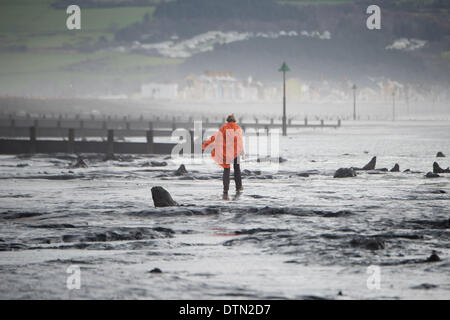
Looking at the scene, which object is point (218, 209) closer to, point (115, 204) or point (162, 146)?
point (115, 204)

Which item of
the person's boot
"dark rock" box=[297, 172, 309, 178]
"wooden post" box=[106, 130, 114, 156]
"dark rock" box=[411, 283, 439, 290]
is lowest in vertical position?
"dark rock" box=[297, 172, 309, 178]

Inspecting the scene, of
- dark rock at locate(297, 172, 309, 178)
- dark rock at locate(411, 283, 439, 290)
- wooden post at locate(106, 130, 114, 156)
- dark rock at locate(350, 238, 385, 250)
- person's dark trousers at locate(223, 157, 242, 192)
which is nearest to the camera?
dark rock at locate(411, 283, 439, 290)

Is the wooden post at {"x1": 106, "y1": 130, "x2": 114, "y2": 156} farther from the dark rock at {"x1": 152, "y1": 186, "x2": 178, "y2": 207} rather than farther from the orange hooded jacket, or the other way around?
the dark rock at {"x1": 152, "y1": 186, "x2": 178, "y2": 207}

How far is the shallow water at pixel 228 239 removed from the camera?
8.38 m

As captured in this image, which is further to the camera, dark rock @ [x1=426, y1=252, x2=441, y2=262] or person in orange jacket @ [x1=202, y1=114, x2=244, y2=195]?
person in orange jacket @ [x1=202, y1=114, x2=244, y2=195]

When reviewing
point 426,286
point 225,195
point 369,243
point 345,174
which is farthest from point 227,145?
point 426,286

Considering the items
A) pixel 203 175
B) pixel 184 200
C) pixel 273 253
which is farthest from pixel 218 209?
pixel 203 175

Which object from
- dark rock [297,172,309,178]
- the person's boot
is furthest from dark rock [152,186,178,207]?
dark rock [297,172,309,178]

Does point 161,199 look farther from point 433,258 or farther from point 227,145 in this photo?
point 433,258

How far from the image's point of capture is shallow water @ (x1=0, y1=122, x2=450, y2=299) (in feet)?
27.5

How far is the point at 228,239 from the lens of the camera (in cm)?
1203

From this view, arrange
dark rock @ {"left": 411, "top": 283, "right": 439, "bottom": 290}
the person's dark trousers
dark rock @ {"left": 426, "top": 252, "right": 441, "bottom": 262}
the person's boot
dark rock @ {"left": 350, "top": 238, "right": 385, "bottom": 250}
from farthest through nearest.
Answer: the person's dark trousers < the person's boot < dark rock @ {"left": 350, "top": 238, "right": 385, "bottom": 250} < dark rock @ {"left": 426, "top": 252, "right": 441, "bottom": 262} < dark rock @ {"left": 411, "top": 283, "right": 439, "bottom": 290}

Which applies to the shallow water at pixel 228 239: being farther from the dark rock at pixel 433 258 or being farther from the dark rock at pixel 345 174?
the dark rock at pixel 345 174

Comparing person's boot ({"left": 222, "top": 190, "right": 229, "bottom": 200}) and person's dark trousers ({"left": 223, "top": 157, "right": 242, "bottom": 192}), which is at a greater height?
person's dark trousers ({"left": 223, "top": 157, "right": 242, "bottom": 192})
